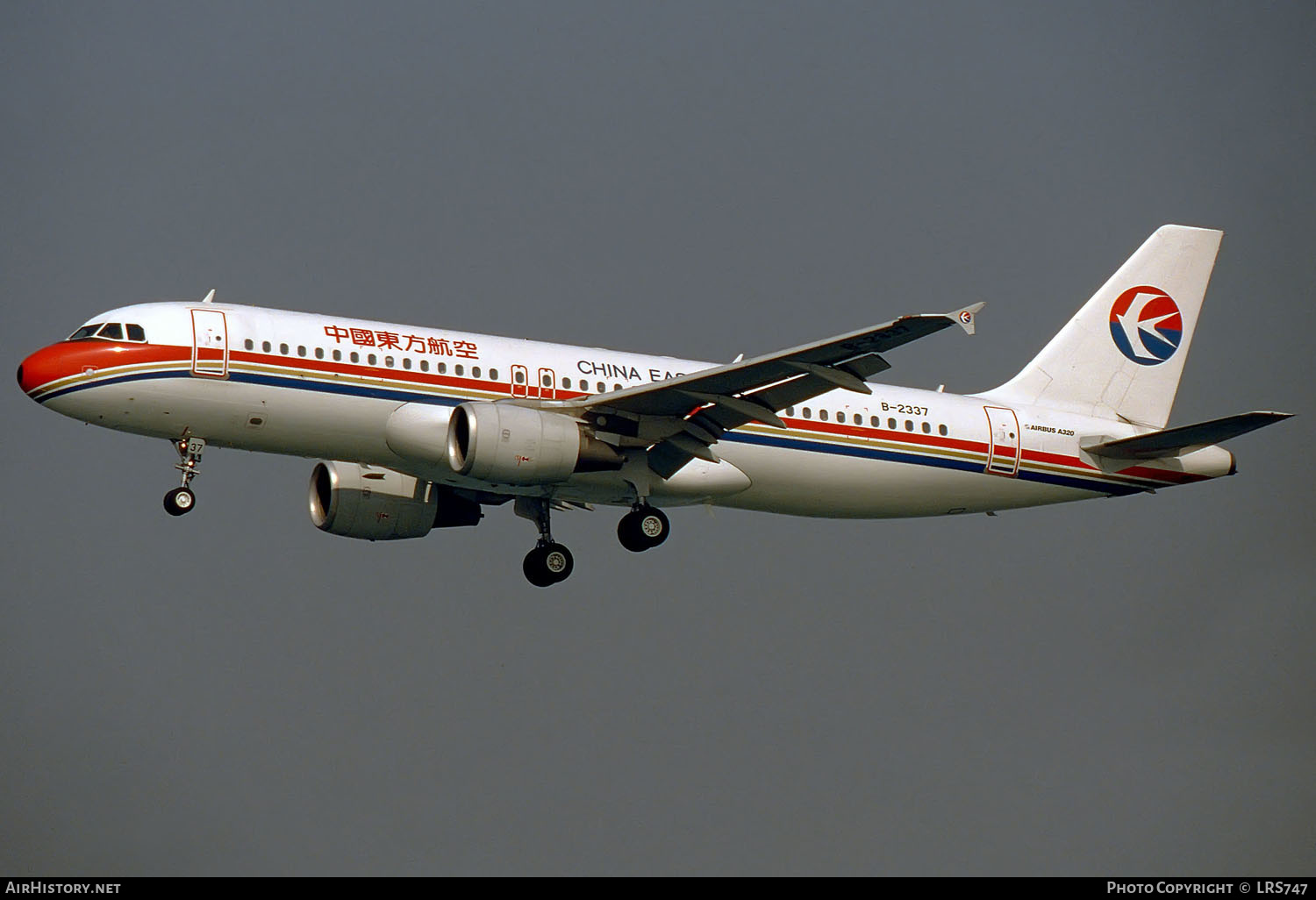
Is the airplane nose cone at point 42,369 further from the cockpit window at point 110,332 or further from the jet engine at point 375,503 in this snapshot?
the jet engine at point 375,503

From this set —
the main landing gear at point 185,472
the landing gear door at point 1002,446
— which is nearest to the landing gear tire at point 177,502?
the main landing gear at point 185,472

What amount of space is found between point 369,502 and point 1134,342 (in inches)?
786

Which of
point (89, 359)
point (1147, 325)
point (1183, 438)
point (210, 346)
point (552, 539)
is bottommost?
point (552, 539)

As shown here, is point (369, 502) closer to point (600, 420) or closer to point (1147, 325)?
point (600, 420)

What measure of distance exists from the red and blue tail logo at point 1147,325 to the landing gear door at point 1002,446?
16.9 feet

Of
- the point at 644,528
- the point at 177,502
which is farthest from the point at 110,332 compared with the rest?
the point at 644,528

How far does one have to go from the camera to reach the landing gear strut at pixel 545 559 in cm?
4134

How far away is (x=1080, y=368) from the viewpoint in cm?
4525

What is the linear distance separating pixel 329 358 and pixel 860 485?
41.1 ft

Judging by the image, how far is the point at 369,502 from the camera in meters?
41.7
